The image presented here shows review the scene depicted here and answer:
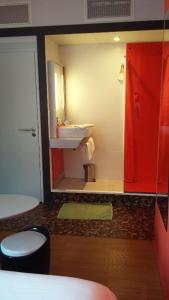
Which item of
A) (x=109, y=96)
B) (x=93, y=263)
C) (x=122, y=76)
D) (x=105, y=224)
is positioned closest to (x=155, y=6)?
(x=122, y=76)

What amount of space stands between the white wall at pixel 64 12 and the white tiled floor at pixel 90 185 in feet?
7.26

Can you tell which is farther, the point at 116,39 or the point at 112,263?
the point at 116,39

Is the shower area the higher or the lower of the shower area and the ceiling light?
the lower

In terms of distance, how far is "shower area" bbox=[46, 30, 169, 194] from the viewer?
3.75 meters

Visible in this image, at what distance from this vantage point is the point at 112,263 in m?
2.36

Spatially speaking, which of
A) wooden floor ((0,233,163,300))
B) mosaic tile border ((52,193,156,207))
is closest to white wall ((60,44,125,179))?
mosaic tile border ((52,193,156,207))

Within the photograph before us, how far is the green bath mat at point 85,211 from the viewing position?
327 centimetres

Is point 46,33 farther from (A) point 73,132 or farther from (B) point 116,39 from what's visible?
(A) point 73,132

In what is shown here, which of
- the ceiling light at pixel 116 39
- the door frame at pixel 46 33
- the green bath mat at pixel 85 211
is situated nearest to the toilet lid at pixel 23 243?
the green bath mat at pixel 85 211

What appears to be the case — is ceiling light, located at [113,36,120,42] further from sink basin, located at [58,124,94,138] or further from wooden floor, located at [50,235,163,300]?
wooden floor, located at [50,235,163,300]

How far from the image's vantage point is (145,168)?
402cm

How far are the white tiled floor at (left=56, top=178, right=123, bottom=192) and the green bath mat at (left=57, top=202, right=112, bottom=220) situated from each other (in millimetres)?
311

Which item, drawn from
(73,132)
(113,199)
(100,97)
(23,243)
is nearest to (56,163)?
(73,132)

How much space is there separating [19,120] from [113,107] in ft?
4.84
